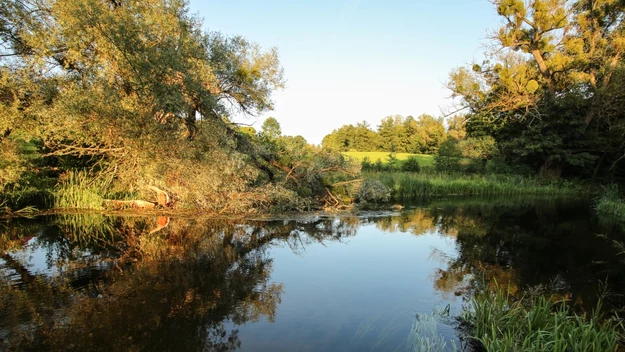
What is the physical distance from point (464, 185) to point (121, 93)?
70.5 ft

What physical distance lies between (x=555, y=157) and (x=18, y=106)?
30925mm

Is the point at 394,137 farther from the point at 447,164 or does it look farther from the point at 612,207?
the point at 612,207

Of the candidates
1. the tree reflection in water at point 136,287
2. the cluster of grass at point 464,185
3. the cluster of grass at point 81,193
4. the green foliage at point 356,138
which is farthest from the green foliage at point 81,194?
the green foliage at point 356,138

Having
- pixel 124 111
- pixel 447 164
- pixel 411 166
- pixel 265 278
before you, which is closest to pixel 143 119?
pixel 124 111

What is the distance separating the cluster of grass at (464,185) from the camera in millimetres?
22312

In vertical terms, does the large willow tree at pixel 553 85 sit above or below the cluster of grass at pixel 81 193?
above

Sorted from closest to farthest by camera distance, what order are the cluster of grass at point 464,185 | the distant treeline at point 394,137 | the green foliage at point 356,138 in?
1. the cluster of grass at point 464,185
2. the distant treeline at point 394,137
3. the green foliage at point 356,138

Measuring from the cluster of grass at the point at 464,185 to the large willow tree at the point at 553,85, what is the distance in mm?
2117

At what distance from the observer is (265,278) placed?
283 inches

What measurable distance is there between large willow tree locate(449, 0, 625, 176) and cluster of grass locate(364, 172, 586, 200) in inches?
83.4

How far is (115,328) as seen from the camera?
489cm

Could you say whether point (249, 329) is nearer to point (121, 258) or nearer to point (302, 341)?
point (302, 341)

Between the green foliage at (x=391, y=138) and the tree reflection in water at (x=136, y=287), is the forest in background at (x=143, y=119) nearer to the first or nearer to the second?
the tree reflection in water at (x=136, y=287)

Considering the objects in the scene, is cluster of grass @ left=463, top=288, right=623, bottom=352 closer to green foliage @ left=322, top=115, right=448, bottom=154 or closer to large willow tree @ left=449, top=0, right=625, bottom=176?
large willow tree @ left=449, top=0, right=625, bottom=176
